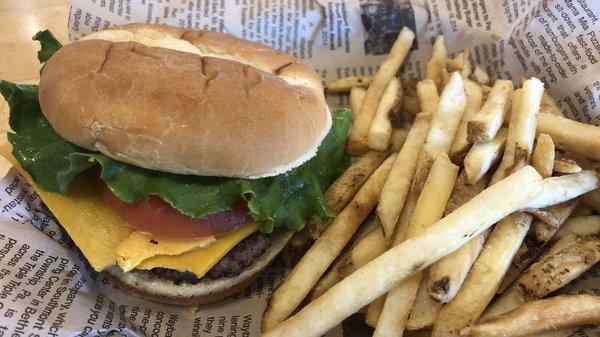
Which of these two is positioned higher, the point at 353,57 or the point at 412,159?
the point at 412,159

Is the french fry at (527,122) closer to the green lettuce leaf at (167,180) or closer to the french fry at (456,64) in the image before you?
the french fry at (456,64)

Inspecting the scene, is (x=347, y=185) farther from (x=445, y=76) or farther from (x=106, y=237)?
(x=106, y=237)

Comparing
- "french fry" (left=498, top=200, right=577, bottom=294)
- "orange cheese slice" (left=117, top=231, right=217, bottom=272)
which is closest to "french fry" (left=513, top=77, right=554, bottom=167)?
"french fry" (left=498, top=200, right=577, bottom=294)

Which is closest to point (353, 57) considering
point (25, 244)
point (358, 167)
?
point (358, 167)

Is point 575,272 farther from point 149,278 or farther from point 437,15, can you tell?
point 437,15

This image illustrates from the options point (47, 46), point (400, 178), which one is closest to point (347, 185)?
point (400, 178)

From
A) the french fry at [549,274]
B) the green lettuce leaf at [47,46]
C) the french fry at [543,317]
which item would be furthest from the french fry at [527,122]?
the green lettuce leaf at [47,46]
